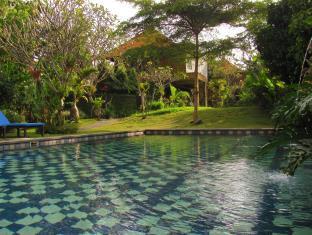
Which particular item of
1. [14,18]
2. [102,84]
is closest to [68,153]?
[14,18]

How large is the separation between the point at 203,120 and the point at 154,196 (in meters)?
15.0

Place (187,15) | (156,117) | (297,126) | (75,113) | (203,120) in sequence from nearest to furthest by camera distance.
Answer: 1. (297,126)
2. (187,15)
3. (203,120)
4. (75,113)
5. (156,117)

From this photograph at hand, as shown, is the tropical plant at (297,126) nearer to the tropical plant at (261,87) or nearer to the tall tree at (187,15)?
the tropical plant at (261,87)

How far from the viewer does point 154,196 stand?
558 centimetres

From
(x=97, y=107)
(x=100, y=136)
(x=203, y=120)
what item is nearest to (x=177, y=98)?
(x=97, y=107)

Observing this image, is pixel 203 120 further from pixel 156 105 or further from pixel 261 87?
pixel 156 105

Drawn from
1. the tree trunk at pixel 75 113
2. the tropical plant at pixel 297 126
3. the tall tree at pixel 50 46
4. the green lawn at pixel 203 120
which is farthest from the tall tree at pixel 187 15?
the tropical plant at pixel 297 126

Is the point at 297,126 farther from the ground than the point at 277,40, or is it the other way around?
the point at 277,40

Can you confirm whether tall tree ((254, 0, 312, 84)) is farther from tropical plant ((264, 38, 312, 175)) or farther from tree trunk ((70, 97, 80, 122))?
tropical plant ((264, 38, 312, 175))

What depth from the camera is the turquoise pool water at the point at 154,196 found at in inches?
165

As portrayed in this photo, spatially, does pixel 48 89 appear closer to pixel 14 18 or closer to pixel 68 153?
pixel 14 18

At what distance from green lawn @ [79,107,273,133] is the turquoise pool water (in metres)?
8.95

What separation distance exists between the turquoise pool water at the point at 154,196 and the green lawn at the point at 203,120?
8.95 metres

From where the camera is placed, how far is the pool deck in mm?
11734
